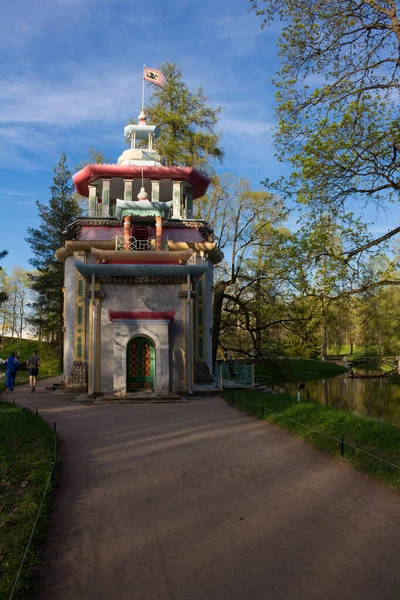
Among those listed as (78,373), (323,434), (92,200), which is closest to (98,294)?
(78,373)

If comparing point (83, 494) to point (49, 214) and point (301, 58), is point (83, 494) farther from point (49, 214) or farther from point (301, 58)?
point (49, 214)

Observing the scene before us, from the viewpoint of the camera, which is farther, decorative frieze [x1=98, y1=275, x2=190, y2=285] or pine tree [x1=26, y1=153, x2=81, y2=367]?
pine tree [x1=26, y1=153, x2=81, y2=367]

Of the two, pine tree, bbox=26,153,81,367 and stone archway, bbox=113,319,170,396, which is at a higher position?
Answer: pine tree, bbox=26,153,81,367

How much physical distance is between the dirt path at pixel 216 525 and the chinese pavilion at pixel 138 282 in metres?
6.85

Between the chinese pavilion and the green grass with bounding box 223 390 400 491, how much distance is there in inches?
175

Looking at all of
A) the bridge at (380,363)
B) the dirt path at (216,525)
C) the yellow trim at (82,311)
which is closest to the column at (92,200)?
the yellow trim at (82,311)

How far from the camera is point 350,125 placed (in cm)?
1075

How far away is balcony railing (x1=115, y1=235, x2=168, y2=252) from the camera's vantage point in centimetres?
1838

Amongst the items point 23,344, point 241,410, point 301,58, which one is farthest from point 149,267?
point 23,344

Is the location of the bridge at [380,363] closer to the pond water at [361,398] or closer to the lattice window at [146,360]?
the pond water at [361,398]

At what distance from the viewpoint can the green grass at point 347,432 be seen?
7.45 m

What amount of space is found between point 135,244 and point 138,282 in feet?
7.30

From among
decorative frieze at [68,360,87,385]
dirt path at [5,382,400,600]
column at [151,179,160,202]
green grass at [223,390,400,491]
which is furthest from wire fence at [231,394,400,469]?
column at [151,179,160,202]

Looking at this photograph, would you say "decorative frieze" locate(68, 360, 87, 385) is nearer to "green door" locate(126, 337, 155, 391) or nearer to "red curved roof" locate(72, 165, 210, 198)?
"green door" locate(126, 337, 155, 391)
